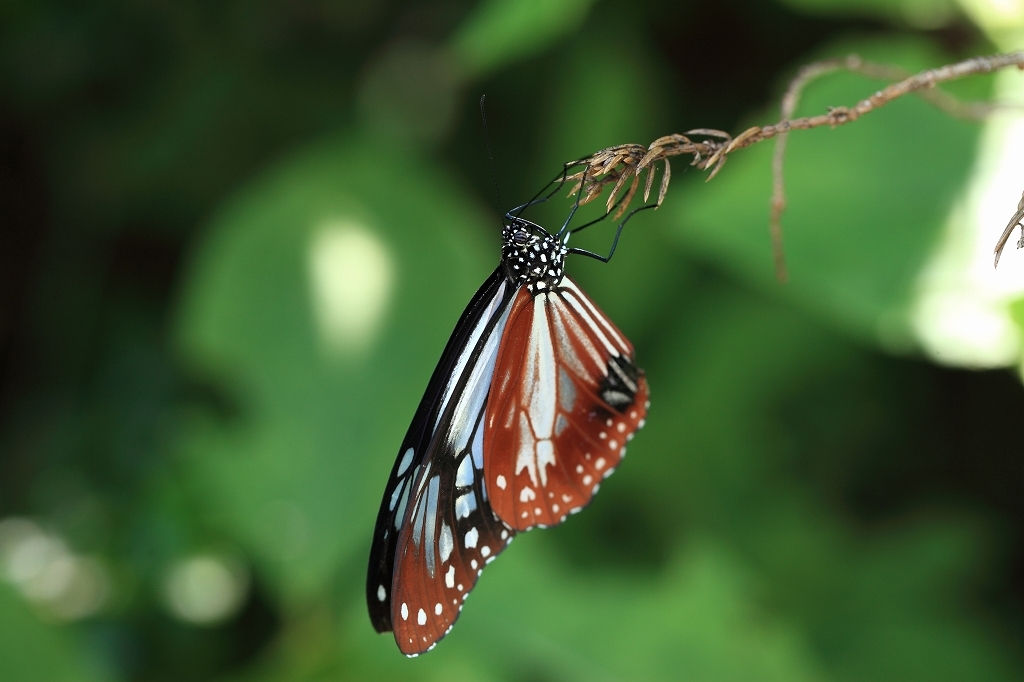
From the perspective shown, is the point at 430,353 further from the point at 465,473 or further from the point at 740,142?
the point at 740,142

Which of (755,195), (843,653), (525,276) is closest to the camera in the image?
(525,276)

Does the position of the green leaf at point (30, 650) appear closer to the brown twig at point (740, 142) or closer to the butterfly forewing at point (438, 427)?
the butterfly forewing at point (438, 427)

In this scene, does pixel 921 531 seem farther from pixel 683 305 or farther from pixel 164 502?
pixel 164 502

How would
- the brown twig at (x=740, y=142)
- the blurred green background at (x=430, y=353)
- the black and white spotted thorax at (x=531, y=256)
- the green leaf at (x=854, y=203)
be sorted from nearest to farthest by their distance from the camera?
the brown twig at (x=740, y=142)
the black and white spotted thorax at (x=531, y=256)
the green leaf at (x=854, y=203)
the blurred green background at (x=430, y=353)

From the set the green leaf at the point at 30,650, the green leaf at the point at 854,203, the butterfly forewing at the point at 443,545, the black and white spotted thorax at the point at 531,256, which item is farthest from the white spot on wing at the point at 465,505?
the green leaf at the point at 30,650

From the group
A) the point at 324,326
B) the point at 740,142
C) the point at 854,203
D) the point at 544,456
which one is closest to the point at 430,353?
the point at 324,326

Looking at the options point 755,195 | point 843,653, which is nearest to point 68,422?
point 755,195
